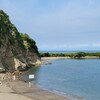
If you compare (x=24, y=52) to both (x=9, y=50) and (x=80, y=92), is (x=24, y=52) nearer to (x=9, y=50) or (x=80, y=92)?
→ (x=9, y=50)

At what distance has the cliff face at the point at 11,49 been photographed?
90.5m

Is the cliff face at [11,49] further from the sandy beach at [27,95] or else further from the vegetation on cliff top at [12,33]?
the sandy beach at [27,95]

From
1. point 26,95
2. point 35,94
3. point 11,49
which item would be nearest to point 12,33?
point 11,49

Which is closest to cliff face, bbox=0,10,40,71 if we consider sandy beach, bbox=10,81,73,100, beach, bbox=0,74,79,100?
sandy beach, bbox=10,81,73,100

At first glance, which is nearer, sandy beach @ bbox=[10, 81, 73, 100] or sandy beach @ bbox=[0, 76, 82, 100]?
sandy beach @ bbox=[0, 76, 82, 100]

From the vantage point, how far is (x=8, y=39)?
326ft

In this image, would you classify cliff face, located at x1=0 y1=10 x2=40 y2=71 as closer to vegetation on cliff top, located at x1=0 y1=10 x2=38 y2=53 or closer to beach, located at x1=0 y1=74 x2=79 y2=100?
vegetation on cliff top, located at x1=0 y1=10 x2=38 y2=53

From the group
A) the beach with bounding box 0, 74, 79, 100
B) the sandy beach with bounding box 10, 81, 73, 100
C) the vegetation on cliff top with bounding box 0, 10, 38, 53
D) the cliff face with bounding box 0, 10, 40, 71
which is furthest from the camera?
the vegetation on cliff top with bounding box 0, 10, 38, 53

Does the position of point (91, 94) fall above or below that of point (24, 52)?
below

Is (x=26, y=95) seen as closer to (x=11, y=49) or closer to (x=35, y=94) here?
(x=35, y=94)

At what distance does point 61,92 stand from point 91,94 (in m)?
5.05

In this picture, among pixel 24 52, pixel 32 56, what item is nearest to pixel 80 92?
pixel 24 52

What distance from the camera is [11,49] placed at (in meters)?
99.0

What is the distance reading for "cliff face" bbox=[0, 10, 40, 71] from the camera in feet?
297
